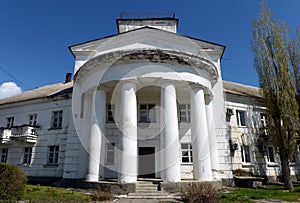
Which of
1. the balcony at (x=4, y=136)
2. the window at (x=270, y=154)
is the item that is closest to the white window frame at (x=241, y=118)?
the window at (x=270, y=154)

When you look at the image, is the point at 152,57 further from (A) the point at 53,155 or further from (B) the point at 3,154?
(B) the point at 3,154

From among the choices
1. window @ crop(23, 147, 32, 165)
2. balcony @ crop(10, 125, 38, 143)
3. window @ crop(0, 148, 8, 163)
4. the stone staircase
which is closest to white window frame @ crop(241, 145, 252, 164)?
the stone staircase

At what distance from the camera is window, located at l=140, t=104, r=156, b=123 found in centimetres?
1469

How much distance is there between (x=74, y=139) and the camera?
598 inches

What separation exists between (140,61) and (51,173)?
35.9 feet

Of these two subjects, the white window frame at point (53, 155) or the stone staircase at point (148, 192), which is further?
the white window frame at point (53, 155)

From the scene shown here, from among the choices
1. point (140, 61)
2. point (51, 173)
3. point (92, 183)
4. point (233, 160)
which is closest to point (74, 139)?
point (51, 173)

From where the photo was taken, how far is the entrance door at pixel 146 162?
13648mm

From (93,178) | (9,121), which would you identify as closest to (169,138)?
(93,178)

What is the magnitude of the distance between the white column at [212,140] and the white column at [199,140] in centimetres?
173

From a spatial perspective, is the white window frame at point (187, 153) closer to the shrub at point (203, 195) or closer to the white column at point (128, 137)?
the white column at point (128, 137)

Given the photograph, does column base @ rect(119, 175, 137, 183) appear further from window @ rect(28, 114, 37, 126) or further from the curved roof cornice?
window @ rect(28, 114, 37, 126)

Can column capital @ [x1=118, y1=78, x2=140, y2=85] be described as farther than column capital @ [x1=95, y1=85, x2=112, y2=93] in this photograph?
No

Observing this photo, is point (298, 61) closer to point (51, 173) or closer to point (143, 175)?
point (143, 175)
